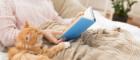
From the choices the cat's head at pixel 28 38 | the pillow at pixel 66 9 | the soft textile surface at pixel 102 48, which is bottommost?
the soft textile surface at pixel 102 48

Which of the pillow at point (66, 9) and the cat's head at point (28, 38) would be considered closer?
the cat's head at point (28, 38)

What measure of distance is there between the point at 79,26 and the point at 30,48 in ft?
0.84

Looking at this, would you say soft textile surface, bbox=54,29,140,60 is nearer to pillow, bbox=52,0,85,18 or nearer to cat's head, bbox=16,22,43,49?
cat's head, bbox=16,22,43,49

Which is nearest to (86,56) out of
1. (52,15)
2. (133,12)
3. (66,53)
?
(66,53)

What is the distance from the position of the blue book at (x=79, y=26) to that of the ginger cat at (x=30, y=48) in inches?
3.4

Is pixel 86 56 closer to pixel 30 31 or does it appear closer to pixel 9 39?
pixel 30 31

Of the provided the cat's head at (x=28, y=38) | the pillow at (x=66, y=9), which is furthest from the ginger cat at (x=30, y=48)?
the pillow at (x=66, y=9)

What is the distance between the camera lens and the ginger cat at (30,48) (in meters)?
1.02

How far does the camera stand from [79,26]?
3.64ft

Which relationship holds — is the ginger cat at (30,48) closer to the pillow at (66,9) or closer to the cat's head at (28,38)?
the cat's head at (28,38)

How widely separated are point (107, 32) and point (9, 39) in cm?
54

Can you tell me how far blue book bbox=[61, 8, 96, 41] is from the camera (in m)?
1.08

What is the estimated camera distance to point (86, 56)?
1047mm

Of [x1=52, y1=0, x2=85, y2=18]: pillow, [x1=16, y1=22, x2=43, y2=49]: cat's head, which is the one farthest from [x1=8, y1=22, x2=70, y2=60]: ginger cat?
[x1=52, y1=0, x2=85, y2=18]: pillow
